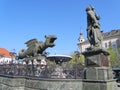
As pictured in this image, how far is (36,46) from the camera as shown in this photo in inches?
560

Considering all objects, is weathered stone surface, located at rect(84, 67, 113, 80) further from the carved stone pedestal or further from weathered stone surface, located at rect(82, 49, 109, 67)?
weathered stone surface, located at rect(82, 49, 109, 67)

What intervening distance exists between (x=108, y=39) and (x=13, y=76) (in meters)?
64.7

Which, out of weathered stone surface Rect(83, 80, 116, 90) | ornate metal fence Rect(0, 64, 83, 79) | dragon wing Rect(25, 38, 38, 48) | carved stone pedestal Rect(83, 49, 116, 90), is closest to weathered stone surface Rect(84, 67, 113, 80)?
carved stone pedestal Rect(83, 49, 116, 90)

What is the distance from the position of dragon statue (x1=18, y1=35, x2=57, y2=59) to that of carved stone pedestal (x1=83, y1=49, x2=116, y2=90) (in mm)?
3501

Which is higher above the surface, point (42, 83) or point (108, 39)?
point (108, 39)

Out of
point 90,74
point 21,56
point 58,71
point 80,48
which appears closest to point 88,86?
point 90,74

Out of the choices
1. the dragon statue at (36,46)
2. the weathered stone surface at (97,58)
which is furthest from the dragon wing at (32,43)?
the weathered stone surface at (97,58)

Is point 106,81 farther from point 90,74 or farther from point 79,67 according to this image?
point 79,67

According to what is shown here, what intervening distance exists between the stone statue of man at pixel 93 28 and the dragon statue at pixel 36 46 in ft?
10.6

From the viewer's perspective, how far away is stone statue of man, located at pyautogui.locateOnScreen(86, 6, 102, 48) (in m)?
10.5

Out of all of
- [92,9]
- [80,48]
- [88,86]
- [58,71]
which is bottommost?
[88,86]

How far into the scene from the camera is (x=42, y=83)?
11.2m

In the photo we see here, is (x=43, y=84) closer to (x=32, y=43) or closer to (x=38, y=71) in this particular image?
(x=38, y=71)

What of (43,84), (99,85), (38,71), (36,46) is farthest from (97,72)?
(36,46)
